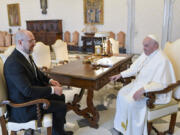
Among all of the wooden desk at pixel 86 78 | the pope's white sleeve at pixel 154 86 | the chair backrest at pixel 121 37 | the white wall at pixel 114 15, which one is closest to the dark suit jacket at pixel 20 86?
the wooden desk at pixel 86 78

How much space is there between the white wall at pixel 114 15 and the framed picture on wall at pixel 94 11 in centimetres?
20

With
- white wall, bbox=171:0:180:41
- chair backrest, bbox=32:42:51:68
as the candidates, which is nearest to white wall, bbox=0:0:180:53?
white wall, bbox=171:0:180:41

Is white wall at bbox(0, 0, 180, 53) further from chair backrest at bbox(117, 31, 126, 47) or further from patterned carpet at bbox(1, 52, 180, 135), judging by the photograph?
patterned carpet at bbox(1, 52, 180, 135)

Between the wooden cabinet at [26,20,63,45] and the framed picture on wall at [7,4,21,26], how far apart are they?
185cm

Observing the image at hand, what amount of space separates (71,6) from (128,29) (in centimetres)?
320

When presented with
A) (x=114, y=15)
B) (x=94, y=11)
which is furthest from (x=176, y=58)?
(x=94, y=11)

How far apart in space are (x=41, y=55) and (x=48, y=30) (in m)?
6.07

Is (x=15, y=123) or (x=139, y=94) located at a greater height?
(x=139, y=94)

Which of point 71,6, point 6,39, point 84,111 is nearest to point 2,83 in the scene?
point 84,111

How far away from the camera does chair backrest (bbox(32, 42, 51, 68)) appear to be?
11.9 feet

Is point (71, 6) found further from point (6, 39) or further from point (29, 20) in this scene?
point (6, 39)

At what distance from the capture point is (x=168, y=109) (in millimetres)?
2129

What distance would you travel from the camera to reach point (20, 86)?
5.66 ft

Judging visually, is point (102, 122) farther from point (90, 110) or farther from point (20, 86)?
point (20, 86)
